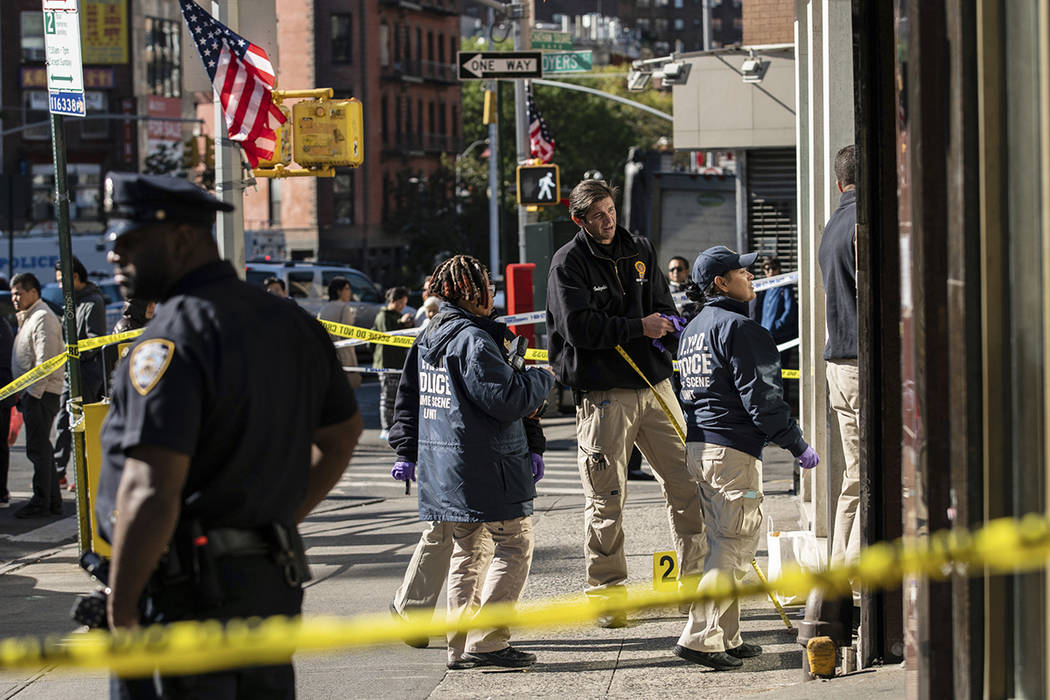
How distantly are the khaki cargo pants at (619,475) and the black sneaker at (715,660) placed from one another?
75 centimetres

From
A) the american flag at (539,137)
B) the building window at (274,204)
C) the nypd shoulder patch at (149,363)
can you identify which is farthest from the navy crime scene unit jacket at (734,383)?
the building window at (274,204)

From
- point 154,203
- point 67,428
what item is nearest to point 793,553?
point 154,203

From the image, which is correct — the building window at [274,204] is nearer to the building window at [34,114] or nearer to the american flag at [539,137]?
the building window at [34,114]

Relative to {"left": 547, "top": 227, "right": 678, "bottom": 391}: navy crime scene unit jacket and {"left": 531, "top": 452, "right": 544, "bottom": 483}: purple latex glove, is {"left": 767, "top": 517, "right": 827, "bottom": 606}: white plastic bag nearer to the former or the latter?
{"left": 547, "top": 227, "right": 678, "bottom": 391}: navy crime scene unit jacket

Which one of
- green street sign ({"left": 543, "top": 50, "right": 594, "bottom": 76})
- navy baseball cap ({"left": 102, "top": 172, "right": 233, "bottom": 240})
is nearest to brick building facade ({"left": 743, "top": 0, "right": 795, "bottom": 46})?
green street sign ({"left": 543, "top": 50, "right": 594, "bottom": 76})

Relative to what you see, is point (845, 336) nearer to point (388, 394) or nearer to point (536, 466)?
point (536, 466)

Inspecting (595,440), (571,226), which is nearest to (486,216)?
(571,226)

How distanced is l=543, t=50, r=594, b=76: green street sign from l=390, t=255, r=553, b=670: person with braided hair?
15.7 m

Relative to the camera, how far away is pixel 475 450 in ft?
20.9

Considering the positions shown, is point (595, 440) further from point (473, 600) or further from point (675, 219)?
point (675, 219)

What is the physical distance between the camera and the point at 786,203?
Answer: 2130 centimetres

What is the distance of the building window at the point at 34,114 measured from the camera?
6444 centimetres

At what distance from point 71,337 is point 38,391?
2518 mm

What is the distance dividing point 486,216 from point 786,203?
44.9 metres
